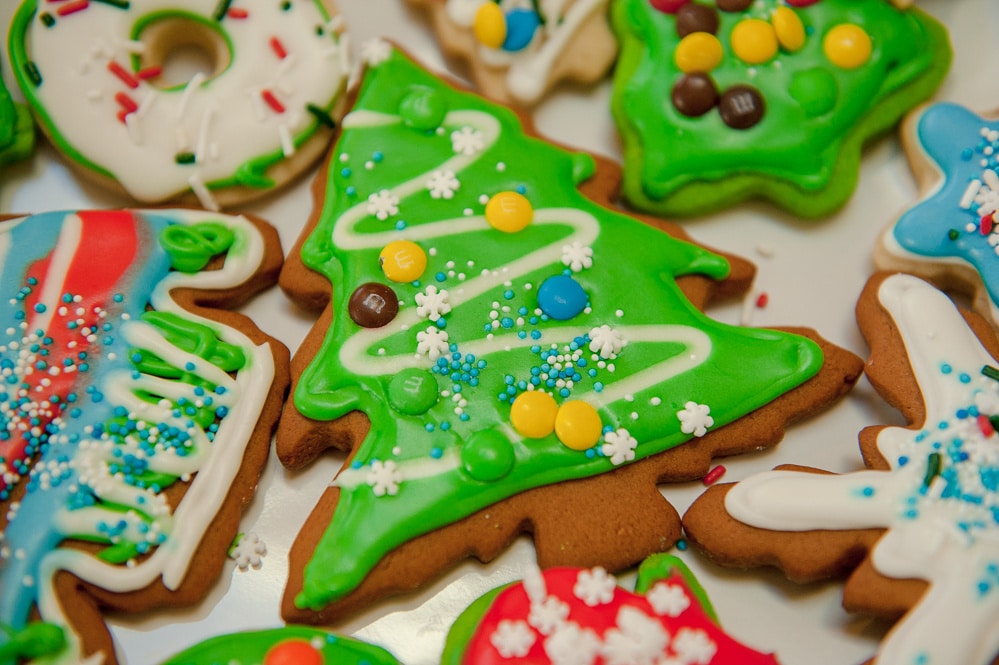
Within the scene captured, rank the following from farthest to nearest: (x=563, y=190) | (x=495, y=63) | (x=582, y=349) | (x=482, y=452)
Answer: (x=495, y=63) < (x=563, y=190) < (x=582, y=349) < (x=482, y=452)

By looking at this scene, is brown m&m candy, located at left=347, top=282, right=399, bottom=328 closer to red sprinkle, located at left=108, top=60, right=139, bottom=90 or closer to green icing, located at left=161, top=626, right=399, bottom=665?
green icing, located at left=161, top=626, right=399, bottom=665

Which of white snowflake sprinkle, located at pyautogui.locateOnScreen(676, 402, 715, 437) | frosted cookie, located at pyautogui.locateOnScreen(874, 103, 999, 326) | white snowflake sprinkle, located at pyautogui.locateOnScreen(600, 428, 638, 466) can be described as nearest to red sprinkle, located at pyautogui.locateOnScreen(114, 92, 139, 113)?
white snowflake sprinkle, located at pyautogui.locateOnScreen(600, 428, 638, 466)

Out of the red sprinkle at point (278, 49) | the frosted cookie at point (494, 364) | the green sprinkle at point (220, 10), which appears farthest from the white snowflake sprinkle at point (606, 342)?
the green sprinkle at point (220, 10)

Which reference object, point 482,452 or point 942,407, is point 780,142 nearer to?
point 942,407

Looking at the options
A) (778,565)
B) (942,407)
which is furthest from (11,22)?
(942,407)

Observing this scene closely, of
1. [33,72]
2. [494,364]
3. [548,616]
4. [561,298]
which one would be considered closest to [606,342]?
[561,298]

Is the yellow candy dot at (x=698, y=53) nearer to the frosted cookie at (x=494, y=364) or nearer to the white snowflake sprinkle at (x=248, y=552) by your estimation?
the frosted cookie at (x=494, y=364)
